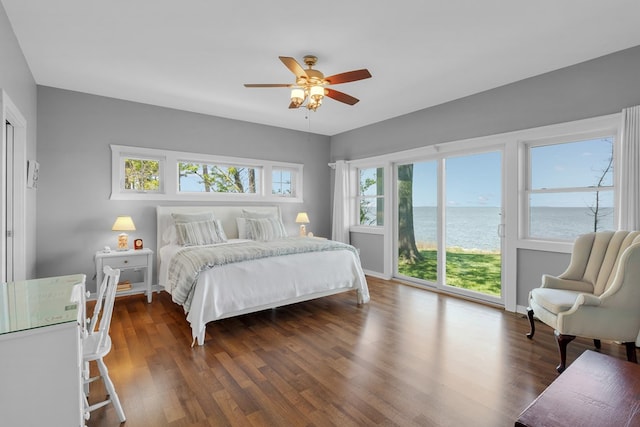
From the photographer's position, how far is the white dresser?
119cm

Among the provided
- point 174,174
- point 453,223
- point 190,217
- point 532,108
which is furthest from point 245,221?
point 532,108

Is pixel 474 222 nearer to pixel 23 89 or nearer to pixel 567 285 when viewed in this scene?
pixel 567 285

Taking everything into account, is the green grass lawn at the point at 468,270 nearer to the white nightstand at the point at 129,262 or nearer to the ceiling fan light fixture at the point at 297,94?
the ceiling fan light fixture at the point at 297,94

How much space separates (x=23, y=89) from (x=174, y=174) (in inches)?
74.1

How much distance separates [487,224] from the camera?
13.5 ft

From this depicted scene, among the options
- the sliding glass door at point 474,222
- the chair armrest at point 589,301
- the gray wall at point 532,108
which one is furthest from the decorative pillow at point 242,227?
the chair armrest at point 589,301

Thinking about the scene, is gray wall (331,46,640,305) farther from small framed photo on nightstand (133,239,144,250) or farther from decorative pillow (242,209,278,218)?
small framed photo on nightstand (133,239,144,250)

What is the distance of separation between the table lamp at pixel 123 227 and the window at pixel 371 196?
3749mm

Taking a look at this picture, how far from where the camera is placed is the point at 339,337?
2979mm

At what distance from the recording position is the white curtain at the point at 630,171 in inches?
108

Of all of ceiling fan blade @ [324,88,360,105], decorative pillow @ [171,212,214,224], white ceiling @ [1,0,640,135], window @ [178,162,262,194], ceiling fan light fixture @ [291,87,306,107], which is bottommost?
decorative pillow @ [171,212,214,224]

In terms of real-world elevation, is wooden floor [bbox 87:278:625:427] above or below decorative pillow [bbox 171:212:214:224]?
below

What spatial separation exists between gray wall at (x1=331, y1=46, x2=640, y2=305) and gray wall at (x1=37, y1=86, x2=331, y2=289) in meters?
3.23

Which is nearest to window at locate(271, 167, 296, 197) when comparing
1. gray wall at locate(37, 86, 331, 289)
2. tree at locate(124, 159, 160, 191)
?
gray wall at locate(37, 86, 331, 289)
